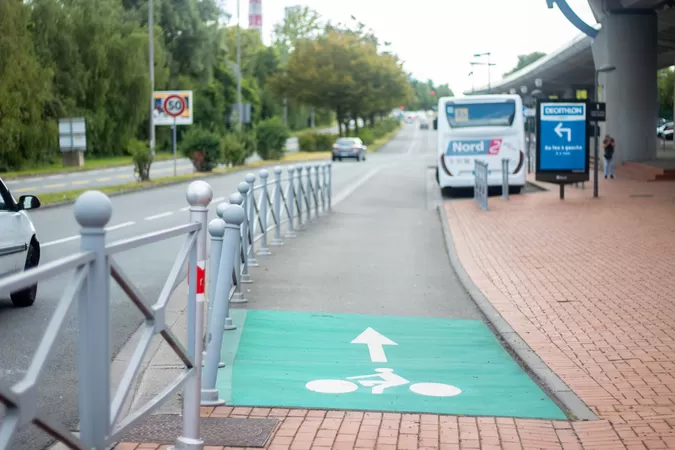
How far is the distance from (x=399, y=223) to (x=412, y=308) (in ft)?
35.3

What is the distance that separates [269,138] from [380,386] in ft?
173

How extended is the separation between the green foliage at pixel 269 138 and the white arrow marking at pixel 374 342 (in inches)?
1986

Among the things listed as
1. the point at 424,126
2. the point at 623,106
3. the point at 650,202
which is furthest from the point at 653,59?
the point at 424,126

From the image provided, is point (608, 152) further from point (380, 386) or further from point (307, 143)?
point (307, 143)

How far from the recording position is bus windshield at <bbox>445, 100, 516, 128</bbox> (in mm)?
30141

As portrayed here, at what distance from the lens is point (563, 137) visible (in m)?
26.1

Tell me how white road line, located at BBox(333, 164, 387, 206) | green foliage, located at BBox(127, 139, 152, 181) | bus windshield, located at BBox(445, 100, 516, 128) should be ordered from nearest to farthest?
white road line, located at BBox(333, 164, 387, 206), bus windshield, located at BBox(445, 100, 516, 128), green foliage, located at BBox(127, 139, 152, 181)

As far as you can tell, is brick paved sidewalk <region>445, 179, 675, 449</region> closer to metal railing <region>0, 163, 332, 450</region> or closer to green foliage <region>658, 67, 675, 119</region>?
metal railing <region>0, 163, 332, 450</region>

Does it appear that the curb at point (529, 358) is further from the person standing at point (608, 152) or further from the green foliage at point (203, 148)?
the green foliage at point (203, 148)

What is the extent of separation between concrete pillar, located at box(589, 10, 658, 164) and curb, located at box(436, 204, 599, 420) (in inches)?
1067

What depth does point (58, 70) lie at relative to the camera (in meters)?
46.0

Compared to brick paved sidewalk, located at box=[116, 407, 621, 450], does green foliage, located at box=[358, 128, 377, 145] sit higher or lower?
higher

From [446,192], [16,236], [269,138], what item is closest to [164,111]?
[446,192]

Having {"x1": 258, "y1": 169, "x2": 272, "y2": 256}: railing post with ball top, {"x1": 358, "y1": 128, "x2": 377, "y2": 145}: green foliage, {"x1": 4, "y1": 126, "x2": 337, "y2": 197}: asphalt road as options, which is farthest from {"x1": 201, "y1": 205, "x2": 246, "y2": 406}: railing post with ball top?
{"x1": 358, "y1": 128, "x2": 377, "y2": 145}: green foliage
